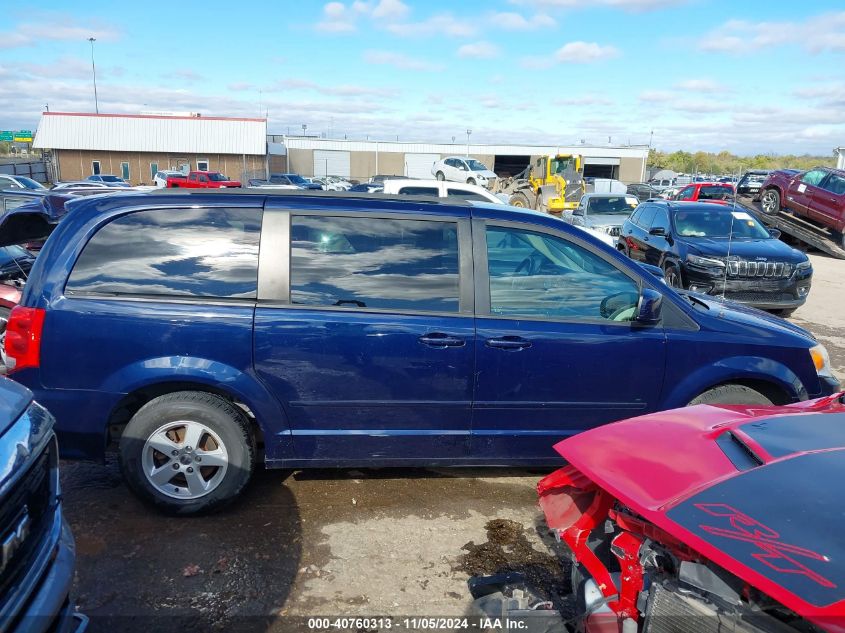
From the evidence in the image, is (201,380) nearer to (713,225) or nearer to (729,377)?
(729,377)

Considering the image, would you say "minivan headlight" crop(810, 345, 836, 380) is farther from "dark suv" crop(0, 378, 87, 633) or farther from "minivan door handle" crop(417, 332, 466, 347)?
"dark suv" crop(0, 378, 87, 633)

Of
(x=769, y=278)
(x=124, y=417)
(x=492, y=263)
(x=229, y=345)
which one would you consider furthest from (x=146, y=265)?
(x=769, y=278)

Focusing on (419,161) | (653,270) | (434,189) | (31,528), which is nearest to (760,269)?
(653,270)

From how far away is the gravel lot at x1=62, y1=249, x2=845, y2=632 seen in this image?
3.00 metres

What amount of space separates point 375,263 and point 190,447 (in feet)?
4.97

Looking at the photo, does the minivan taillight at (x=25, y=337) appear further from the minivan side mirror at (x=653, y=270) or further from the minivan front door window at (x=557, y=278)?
the minivan side mirror at (x=653, y=270)

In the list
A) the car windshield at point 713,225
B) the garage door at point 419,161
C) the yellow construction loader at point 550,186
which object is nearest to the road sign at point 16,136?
the garage door at point 419,161

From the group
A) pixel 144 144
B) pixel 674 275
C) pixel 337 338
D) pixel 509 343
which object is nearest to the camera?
pixel 337 338

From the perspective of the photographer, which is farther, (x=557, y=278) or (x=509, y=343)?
(x=557, y=278)

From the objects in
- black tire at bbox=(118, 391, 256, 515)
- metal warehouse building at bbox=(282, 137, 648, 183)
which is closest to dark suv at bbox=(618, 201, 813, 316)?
black tire at bbox=(118, 391, 256, 515)

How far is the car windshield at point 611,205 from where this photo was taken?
57.6ft

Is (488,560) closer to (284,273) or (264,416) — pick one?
(264,416)

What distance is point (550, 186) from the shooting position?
26.7 meters

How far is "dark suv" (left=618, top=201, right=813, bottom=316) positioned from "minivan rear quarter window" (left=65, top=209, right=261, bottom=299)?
6.70 metres
